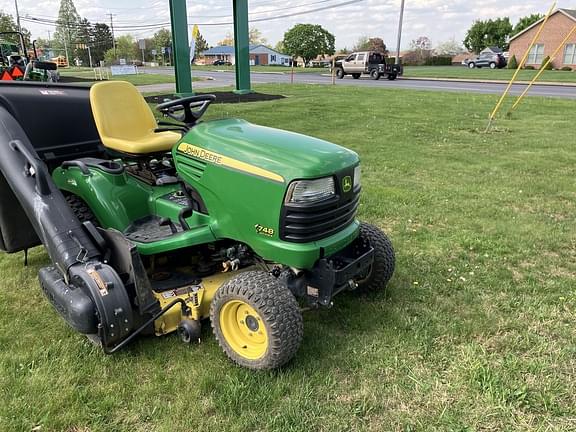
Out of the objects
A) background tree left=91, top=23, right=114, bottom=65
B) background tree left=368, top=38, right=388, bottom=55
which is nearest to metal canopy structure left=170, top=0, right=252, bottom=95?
background tree left=368, top=38, right=388, bottom=55

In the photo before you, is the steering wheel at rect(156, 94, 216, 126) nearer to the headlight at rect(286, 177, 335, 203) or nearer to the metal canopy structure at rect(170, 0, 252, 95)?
the headlight at rect(286, 177, 335, 203)

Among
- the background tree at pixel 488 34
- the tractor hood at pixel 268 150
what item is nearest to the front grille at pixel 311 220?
the tractor hood at pixel 268 150

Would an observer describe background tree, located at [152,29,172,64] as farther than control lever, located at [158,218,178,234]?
Yes

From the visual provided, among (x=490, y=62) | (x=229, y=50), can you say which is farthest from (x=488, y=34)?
(x=229, y=50)

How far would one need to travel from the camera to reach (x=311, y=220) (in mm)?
2576

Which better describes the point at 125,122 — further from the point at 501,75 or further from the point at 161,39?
the point at 161,39

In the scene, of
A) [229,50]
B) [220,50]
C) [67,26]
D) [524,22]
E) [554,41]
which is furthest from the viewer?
[220,50]

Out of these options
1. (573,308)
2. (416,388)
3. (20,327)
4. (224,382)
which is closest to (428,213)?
(573,308)

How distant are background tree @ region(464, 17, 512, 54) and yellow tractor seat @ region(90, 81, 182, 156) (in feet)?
241

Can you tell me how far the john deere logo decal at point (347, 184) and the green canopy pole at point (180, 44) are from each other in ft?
33.7

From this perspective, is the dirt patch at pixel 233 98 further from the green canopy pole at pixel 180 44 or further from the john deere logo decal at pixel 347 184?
the john deere logo decal at pixel 347 184

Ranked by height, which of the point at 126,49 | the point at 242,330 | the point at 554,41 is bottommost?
the point at 242,330

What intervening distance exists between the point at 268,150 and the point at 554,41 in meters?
55.1

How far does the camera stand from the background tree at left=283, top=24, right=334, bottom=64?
68438 millimetres
